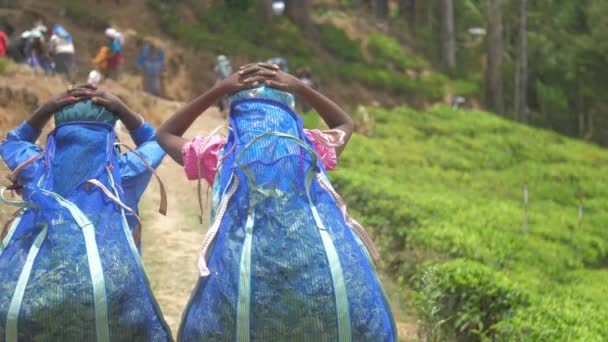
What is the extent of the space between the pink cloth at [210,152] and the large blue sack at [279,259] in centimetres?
14

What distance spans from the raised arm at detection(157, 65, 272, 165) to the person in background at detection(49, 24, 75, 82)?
43.4 ft

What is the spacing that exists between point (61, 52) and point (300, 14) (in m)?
13.9

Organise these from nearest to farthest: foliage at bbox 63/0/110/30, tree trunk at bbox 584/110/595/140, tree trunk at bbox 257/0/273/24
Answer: foliage at bbox 63/0/110/30
tree trunk at bbox 257/0/273/24
tree trunk at bbox 584/110/595/140

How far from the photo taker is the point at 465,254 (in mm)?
8844

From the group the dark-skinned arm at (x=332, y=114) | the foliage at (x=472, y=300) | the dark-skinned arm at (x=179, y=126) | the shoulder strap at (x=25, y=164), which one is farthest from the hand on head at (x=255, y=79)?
the foliage at (x=472, y=300)

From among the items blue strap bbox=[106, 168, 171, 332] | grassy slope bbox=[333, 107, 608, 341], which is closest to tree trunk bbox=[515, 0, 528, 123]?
grassy slope bbox=[333, 107, 608, 341]

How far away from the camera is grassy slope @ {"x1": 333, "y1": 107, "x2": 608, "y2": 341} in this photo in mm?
7531

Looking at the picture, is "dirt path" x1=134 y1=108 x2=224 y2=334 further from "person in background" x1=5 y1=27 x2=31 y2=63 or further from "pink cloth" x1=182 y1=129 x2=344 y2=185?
"person in background" x1=5 y1=27 x2=31 y2=63

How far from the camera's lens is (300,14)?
2995cm

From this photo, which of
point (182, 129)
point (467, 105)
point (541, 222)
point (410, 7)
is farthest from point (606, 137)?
point (182, 129)

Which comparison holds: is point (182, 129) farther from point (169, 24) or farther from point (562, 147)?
point (169, 24)

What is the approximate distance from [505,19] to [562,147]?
16.4 meters

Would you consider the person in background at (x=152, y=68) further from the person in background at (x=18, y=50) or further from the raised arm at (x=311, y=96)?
the raised arm at (x=311, y=96)

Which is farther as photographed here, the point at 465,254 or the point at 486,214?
the point at 486,214
